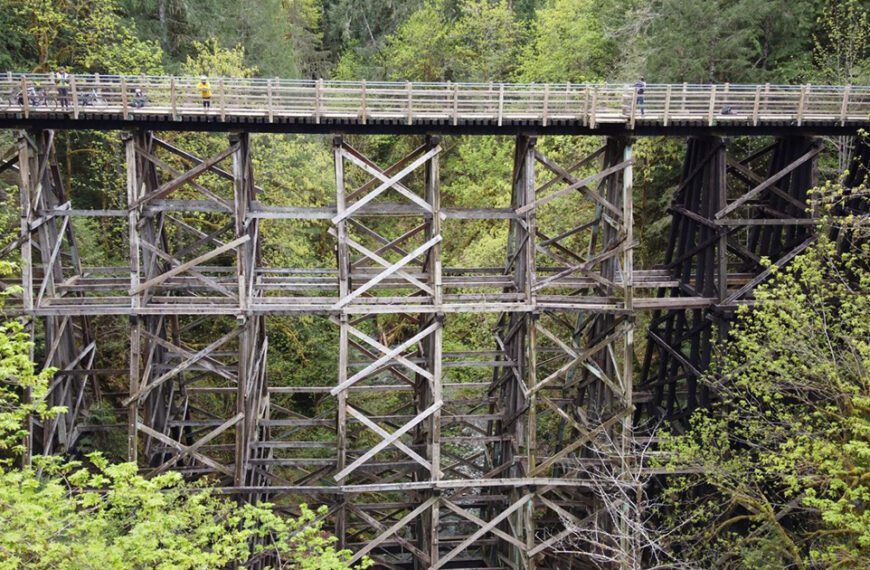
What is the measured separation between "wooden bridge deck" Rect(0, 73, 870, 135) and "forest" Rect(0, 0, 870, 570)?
2.11m

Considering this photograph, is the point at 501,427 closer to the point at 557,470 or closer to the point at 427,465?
the point at 557,470

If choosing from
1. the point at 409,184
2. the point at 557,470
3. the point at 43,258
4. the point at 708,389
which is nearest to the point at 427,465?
the point at 557,470

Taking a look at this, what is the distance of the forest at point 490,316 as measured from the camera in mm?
8891

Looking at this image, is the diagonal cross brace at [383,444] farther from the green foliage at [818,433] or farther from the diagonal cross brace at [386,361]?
the green foliage at [818,433]

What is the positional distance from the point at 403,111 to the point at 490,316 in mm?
9447

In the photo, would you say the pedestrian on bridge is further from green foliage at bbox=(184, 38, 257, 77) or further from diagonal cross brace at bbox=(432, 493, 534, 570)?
diagonal cross brace at bbox=(432, 493, 534, 570)

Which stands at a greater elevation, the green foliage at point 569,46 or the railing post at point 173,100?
the green foliage at point 569,46

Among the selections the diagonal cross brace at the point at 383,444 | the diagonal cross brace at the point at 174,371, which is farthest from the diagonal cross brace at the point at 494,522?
the diagonal cross brace at the point at 174,371

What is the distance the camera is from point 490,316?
21672 mm

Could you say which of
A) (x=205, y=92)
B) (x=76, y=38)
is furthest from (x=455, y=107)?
(x=76, y=38)

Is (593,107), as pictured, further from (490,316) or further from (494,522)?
(490,316)

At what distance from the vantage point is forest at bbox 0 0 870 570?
29.2 ft

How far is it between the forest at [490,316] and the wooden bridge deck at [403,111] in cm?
211

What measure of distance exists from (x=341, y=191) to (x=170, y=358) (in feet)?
22.7
